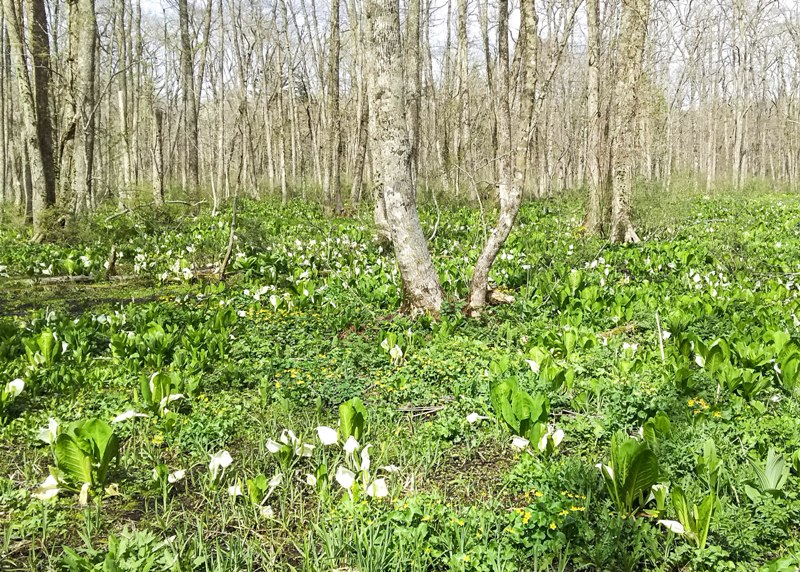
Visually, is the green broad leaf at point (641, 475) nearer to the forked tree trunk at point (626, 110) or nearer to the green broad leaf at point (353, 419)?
the green broad leaf at point (353, 419)

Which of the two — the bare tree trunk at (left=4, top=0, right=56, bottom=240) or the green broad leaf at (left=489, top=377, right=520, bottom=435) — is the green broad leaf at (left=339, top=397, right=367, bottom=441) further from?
the bare tree trunk at (left=4, top=0, right=56, bottom=240)

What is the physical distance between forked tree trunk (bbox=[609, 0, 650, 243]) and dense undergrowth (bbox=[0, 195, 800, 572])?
133 inches

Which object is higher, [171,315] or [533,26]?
[533,26]

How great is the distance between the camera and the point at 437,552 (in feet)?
8.34

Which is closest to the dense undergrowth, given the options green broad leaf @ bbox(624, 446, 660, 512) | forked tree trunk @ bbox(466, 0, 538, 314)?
green broad leaf @ bbox(624, 446, 660, 512)

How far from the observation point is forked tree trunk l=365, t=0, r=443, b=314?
5938 millimetres

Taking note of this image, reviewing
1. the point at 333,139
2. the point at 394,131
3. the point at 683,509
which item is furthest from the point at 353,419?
the point at 333,139

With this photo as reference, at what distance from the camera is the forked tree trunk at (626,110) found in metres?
10.6

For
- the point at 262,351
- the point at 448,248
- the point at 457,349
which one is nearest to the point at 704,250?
the point at 448,248

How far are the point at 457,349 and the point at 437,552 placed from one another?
297cm

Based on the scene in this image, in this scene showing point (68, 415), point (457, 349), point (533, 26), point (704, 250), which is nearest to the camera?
point (68, 415)

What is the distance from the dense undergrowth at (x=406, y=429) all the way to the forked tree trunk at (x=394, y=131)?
2.92 feet

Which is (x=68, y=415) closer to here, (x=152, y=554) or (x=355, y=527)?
(x=152, y=554)

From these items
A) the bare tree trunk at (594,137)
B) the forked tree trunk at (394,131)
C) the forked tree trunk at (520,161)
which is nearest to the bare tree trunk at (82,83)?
the forked tree trunk at (394,131)
